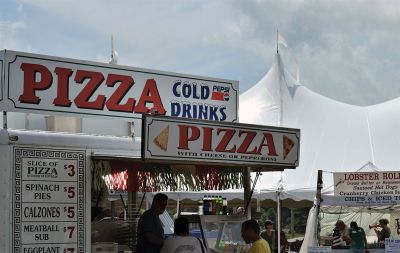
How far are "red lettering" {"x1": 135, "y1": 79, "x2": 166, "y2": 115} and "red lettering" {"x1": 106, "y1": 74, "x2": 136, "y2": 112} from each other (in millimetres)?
116

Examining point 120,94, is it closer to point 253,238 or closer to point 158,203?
point 158,203

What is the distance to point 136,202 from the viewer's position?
10.3m

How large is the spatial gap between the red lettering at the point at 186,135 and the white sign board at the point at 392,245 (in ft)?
28.3

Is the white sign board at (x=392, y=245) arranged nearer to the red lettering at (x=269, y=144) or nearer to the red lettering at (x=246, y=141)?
the red lettering at (x=269, y=144)

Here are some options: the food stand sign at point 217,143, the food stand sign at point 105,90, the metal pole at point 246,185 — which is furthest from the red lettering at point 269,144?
the metal pole at point 246,185

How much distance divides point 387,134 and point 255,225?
55.6ft

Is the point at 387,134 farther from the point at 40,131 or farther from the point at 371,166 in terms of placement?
the point at 40,131

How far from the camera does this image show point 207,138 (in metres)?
8.02

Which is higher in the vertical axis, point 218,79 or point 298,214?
point 218,79

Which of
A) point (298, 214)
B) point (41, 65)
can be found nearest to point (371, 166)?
point (41, 65)

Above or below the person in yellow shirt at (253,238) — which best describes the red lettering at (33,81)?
above

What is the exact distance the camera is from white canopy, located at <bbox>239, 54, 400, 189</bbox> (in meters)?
22.8

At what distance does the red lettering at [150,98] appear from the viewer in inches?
332

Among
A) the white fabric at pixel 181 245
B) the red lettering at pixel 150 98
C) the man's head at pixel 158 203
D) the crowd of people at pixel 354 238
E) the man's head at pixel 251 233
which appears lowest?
the crowd of people at pixel 354 238
